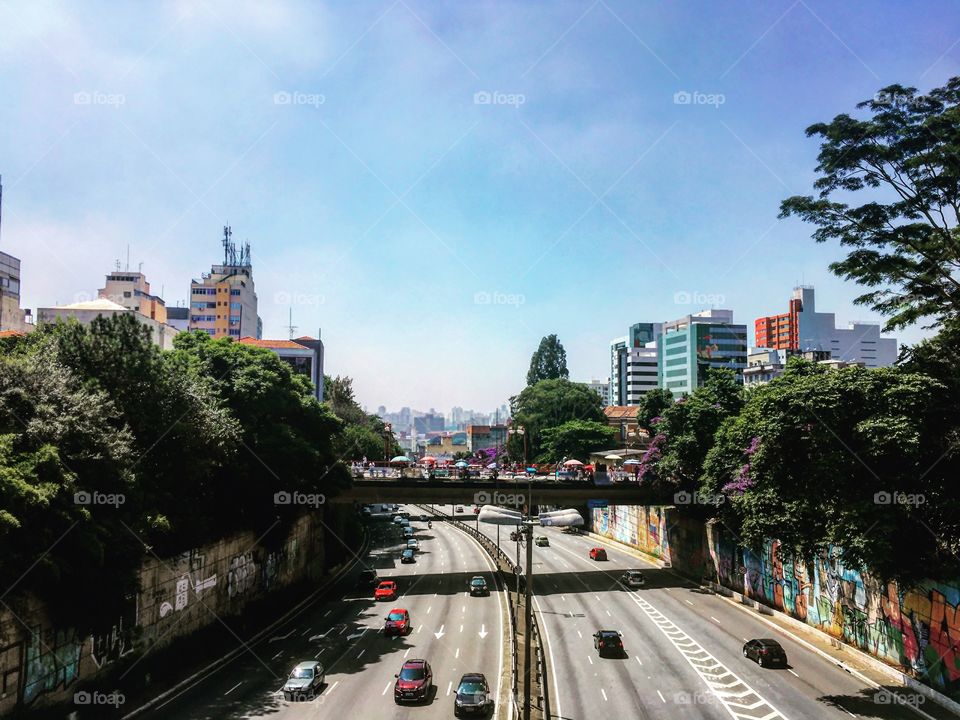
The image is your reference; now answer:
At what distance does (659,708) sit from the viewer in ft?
107

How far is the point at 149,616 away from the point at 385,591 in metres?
25.5

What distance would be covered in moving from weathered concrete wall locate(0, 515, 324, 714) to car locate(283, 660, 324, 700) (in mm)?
8455

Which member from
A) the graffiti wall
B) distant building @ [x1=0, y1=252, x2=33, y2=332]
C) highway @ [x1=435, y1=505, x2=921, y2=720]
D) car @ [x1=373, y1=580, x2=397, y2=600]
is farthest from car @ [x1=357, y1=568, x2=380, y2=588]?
distant building @ [x1=0, y1=252, x2=33, y2=332]

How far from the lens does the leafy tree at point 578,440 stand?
132m

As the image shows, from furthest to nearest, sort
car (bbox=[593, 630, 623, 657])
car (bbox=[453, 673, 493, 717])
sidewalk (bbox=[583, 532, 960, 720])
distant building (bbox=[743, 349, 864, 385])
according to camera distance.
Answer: distant building (bbox=[743, 349, 864, 385]), car (bbox=[593, 630, 623, 657]), sidewalk (bbox=[583, 532, 960, 720]), car (bbox=[453, 673, 493, 717])

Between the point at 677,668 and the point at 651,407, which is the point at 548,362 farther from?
the point at 677,668

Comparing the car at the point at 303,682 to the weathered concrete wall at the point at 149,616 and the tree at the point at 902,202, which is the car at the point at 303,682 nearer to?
the weathered concrete wall at the point at 149,616

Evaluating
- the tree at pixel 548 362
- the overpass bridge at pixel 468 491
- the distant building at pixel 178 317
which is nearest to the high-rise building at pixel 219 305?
the distant building at pixel 178 317

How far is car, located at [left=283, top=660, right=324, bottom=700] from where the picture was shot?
109 ft

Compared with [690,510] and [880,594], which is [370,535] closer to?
[690,510]

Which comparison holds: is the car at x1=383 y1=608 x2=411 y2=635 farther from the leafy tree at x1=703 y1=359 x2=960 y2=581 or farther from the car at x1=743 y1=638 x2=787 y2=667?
the leafy tree at x1=703 y1=359 x2=960 y2=581

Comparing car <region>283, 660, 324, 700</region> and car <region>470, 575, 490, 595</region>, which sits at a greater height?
car <region>283, 660, 324, 700</region>

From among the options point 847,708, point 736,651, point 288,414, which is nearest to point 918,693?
point 847,708

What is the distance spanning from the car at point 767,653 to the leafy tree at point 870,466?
651 cm
